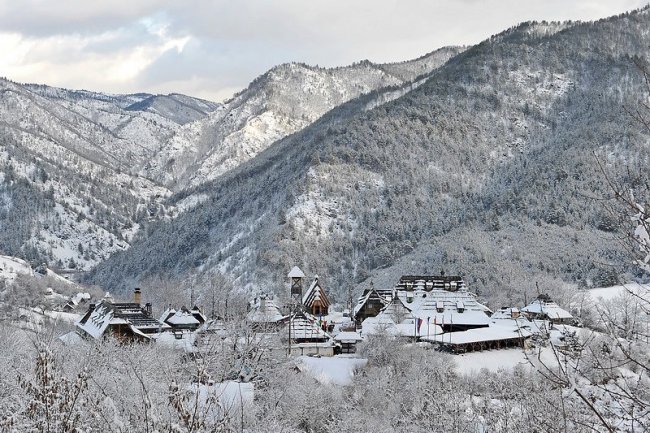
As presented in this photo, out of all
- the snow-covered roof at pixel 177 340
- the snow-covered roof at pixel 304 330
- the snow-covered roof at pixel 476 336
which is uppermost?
the snow-covered roof at pixel 304 330

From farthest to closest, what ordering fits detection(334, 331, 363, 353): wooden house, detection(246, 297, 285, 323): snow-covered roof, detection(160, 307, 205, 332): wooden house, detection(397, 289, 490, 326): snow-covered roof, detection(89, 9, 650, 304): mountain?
detection(89, 9, 650, 304): mountain < detection(160, 307, 205, 332): wooden house < detection(397, 289, 490, 326): snow-covered roof < detection(246, 297, 285, 323): snow-covered roof < detection(334, 331, 363, 353): wooden house

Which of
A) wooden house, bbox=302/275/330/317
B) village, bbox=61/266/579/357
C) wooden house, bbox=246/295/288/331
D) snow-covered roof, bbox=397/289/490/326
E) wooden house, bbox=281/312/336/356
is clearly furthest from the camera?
wooden house, bbox=302/275/330/317

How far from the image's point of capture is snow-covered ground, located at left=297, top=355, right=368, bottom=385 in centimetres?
4159

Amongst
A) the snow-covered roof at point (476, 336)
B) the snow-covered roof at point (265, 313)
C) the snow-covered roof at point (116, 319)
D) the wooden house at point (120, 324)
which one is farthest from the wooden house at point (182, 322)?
the snow-covered roof at point (476, 336)

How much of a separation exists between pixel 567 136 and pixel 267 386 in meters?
168

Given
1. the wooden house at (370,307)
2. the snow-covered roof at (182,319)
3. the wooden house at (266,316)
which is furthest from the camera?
the wooden house at (370,307)

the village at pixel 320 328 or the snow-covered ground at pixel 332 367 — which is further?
the village at pixel 320 328

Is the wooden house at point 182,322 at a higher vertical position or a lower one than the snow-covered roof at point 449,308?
lower

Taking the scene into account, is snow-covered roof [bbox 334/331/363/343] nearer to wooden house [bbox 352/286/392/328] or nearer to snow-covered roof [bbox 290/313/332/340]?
snow-covered roof [bbox 290/313/332/340]

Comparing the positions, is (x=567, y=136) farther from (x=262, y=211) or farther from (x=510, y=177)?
(x=262, y=211)

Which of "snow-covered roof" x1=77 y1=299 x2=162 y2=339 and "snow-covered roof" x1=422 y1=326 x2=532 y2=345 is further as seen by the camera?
"snow-covered roof" x1=77 y1=299 x2=162 y2=339

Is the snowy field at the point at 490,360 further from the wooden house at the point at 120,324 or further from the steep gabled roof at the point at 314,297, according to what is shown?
the steep gabled roof at the point at 314,297

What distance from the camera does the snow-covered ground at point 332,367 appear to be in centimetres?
4159

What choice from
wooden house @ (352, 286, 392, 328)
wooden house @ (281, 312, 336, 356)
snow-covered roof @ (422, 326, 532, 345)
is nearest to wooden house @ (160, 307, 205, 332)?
wooden house @ (281, 312, 336, 356)
